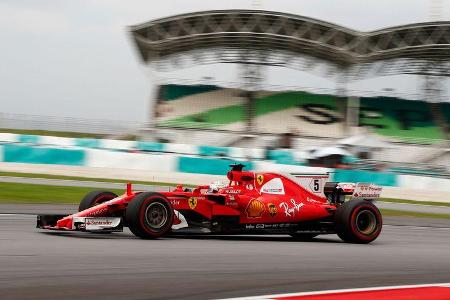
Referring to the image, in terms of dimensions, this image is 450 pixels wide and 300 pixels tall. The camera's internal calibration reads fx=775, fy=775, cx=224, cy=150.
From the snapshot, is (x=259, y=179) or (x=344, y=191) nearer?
(x=259, y=179)

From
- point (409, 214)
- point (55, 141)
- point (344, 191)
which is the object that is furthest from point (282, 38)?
point (344, 191)

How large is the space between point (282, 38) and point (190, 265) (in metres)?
31.5

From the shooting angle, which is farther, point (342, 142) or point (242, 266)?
point (342, 142)

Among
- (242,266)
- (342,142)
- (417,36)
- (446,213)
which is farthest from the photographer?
(417,36)

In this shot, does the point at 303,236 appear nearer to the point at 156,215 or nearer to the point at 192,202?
the point at 192,202

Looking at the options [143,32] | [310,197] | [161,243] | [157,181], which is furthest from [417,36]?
[161,243]

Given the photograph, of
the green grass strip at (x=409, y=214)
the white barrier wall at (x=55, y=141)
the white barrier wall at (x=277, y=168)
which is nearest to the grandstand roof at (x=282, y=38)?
the white barrier wall at (x=55, y=141)

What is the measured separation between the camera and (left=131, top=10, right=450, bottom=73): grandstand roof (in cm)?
3791

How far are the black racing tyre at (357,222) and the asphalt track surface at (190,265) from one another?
193 mm

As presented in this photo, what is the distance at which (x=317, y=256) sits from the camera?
30.3 ft

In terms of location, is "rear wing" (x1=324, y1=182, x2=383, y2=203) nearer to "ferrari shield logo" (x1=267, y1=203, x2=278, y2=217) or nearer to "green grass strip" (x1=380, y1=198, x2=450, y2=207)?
"ferrari shield logo" (x1=267, y1=203, x2=278, y2=217)

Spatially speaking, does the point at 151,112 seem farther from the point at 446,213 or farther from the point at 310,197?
the point at 310,197

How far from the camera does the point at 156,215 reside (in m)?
9.67

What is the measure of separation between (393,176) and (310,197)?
588 inches
